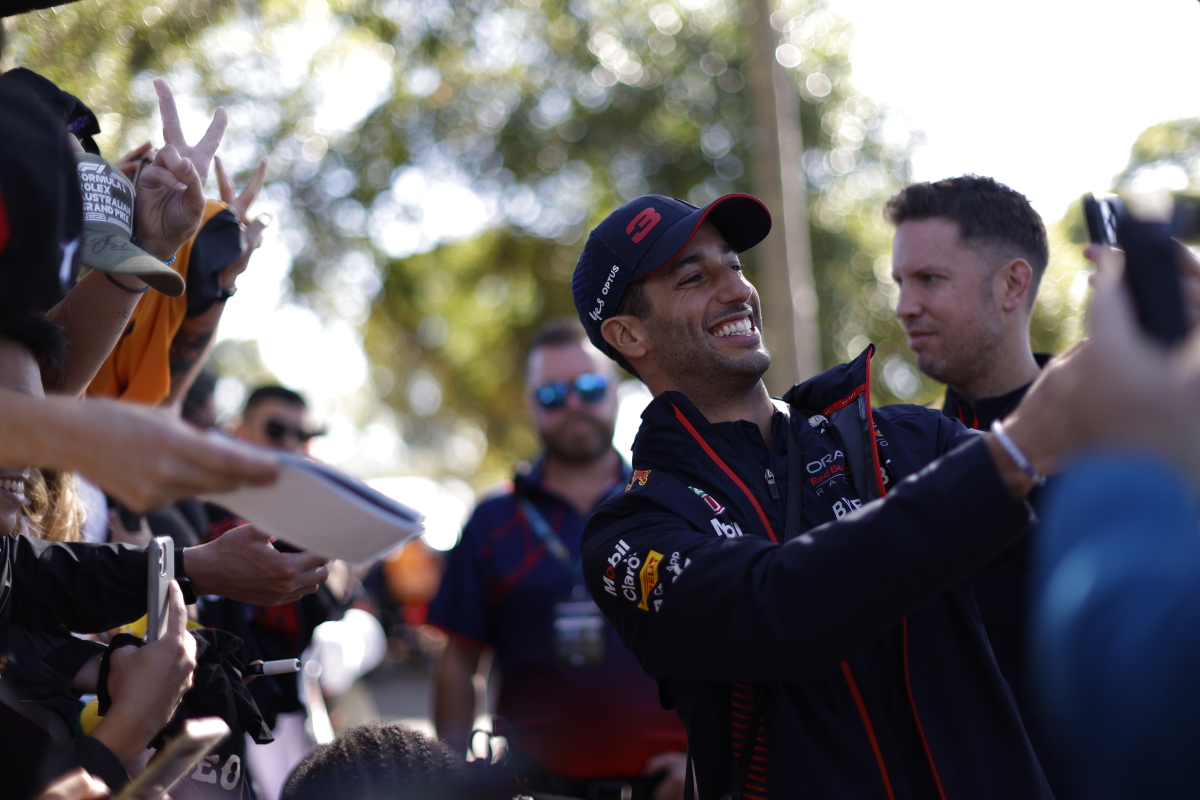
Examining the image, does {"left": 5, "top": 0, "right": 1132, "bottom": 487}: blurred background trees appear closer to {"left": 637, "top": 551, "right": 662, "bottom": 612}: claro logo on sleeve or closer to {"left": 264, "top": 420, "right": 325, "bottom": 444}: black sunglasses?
{"left": 264, "top": 420, "right": 325, "bottom": 444}: black sunglasses

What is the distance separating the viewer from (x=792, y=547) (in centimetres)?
181

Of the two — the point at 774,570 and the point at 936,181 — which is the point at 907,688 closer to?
the point at 774,570

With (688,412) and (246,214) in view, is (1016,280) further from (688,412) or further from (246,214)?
(246,214)

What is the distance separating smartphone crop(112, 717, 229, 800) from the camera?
1.67 meters

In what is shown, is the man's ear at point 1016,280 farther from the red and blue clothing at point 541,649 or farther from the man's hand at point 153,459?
the man's hand at point 153,459

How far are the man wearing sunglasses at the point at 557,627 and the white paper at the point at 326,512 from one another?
2.17 m

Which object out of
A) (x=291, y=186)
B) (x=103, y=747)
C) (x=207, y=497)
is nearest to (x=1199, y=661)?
(x=207, y=497)

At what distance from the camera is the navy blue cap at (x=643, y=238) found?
2637mm

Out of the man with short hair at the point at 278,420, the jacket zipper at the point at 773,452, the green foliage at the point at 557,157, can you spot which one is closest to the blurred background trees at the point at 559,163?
the green foliage at the point at 557,157

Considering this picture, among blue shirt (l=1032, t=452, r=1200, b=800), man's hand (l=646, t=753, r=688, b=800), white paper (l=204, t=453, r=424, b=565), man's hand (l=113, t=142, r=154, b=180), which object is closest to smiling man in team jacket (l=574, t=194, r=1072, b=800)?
blue shirt (l=1032, t=452, r=1200, b=800)

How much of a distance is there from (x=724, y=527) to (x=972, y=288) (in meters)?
1.67

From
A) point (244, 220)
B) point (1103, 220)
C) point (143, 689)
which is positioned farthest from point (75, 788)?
point (244, 220)

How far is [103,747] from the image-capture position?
1836mm

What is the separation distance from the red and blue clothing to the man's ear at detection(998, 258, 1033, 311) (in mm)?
1522
